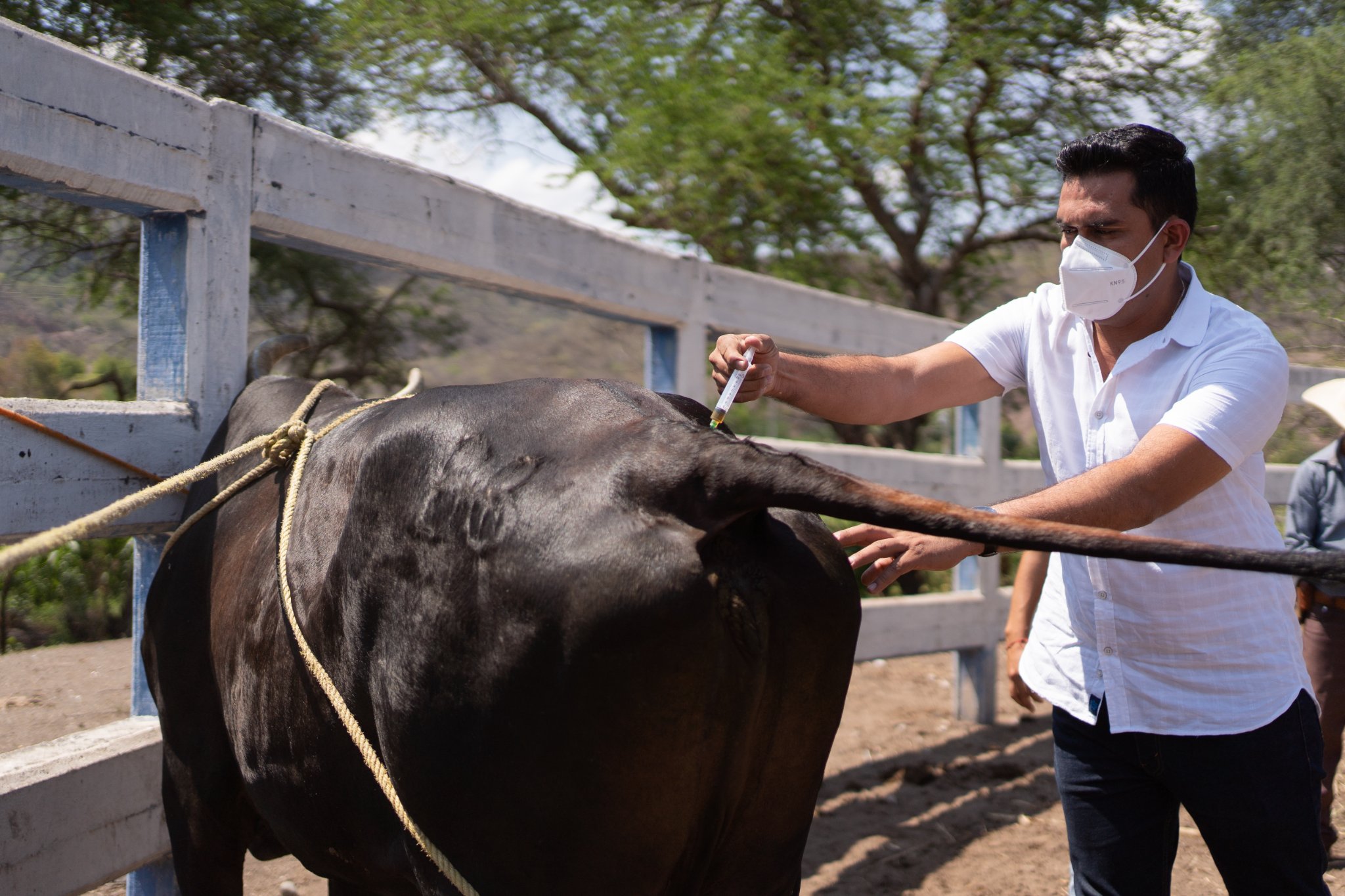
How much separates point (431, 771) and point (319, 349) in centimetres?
765

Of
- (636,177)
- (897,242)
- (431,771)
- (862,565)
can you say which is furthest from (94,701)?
(897,242)

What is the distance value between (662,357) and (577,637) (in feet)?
9.92

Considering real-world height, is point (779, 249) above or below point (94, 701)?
above

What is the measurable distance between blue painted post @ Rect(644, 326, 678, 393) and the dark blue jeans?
2351mm

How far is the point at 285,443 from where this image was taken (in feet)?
6.79

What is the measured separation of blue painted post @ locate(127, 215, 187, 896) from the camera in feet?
8.44

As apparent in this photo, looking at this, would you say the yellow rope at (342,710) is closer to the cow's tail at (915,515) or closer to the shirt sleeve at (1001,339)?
the cow's tail at (915,515)

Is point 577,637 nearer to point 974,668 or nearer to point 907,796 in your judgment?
point 907,796

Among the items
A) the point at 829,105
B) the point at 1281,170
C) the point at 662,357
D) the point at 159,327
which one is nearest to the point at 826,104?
the point at 829,105

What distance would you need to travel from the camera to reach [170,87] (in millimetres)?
2473

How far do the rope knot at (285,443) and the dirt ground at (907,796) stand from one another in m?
1.88

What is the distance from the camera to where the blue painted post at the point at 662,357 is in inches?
172

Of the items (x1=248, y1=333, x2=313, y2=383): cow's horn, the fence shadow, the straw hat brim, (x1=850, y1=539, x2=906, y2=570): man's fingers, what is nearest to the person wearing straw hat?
the straw hat brim

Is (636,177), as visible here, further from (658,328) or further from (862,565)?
(862,565)
